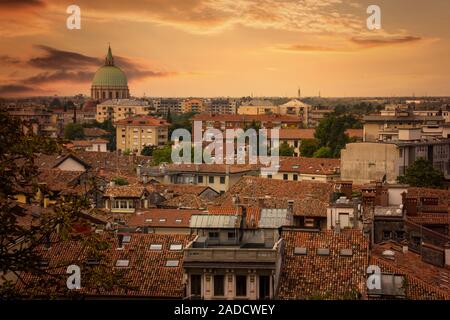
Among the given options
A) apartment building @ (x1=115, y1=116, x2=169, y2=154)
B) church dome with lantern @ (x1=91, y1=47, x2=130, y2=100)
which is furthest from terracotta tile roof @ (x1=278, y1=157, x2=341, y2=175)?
apartment building @ (x1=115, y1=116, x2=169, y2=154)

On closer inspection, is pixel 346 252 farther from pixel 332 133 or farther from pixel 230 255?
pixel 332 133

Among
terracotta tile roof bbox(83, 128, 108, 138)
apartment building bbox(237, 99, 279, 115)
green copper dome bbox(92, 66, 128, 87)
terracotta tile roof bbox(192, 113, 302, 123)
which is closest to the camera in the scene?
green copper dome bbox(92, 66, 128, 87)

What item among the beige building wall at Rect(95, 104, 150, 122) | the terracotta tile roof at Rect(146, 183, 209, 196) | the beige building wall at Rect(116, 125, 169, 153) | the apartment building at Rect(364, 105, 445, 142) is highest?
the beige building wall at Rect(95, 104, 150, 122)

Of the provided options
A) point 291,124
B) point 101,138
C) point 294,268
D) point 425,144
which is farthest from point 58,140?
point 291,124

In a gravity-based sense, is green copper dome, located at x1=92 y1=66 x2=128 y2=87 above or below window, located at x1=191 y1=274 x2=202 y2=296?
above

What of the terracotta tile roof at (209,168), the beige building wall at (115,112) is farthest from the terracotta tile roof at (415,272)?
the beige building wall at (115,112)

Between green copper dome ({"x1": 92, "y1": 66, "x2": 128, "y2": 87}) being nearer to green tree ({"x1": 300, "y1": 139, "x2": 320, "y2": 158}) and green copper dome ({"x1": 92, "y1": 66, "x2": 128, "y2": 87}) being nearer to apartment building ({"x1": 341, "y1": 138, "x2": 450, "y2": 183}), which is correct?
green tree ({"x1": 300, "y1": 139, "x2": 320, "y2": 158})

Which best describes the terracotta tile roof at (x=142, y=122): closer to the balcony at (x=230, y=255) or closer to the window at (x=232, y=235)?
the window at (x=232, y=235)
